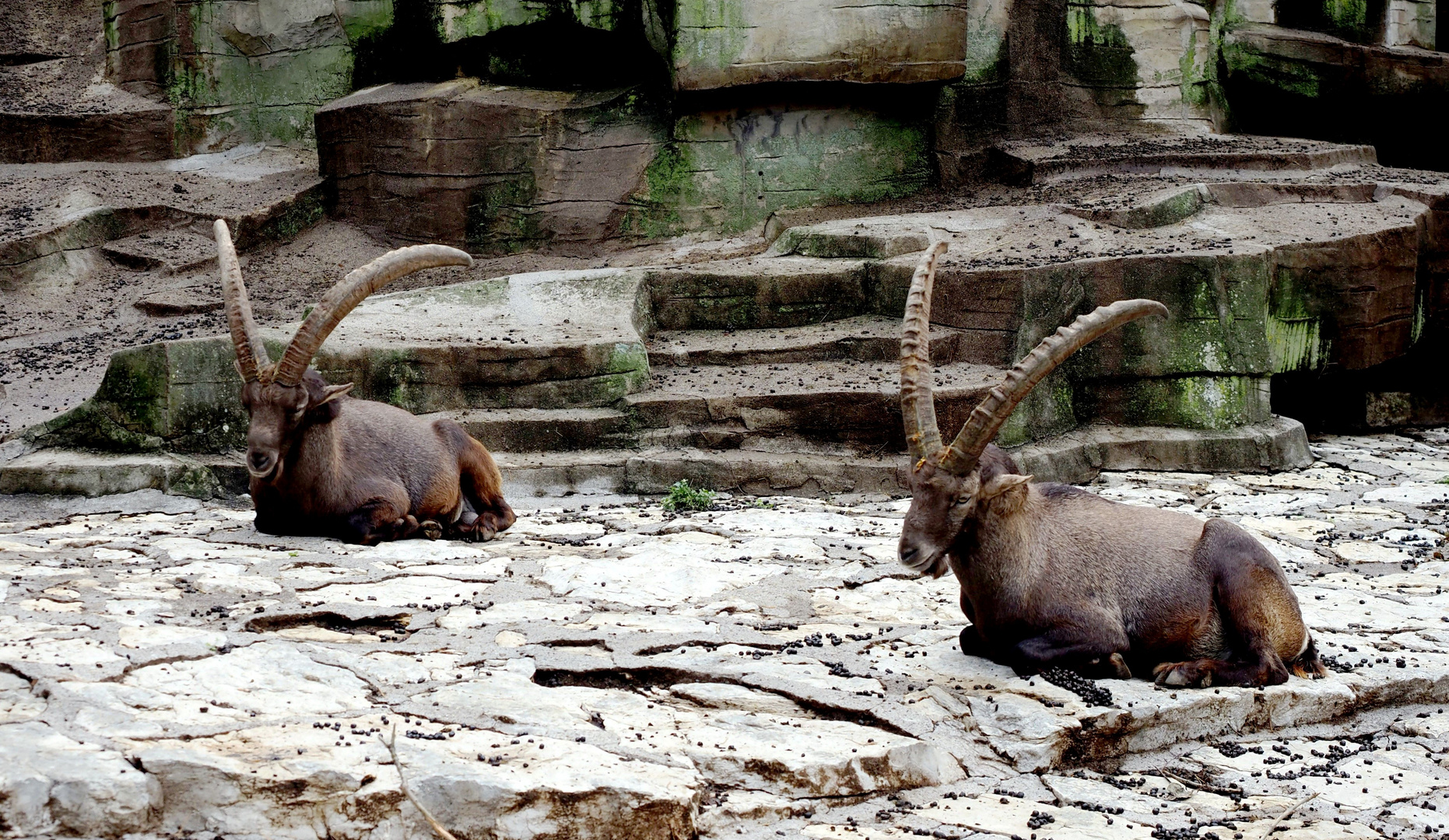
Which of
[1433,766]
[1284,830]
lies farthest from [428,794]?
→ [1433,766]

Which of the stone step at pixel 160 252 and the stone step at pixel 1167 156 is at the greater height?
the stone step at pixel 1167 156

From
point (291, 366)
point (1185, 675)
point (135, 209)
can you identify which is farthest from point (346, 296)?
point (135, 209)

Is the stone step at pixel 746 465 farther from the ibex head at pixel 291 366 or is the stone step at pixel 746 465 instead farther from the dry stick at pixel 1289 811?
the dry stick at pixel 1289 811

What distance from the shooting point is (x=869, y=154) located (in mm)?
13102

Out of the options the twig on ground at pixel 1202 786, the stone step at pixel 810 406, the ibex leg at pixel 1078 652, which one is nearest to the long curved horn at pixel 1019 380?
the ibex leg at pixel 1078 652

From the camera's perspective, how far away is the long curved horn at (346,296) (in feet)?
22.0

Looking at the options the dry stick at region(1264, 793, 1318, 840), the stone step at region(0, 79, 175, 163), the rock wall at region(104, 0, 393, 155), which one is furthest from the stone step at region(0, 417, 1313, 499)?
the rock wall at region(104, 0, 393, 155)

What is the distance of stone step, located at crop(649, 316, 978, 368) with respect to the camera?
9.81 m

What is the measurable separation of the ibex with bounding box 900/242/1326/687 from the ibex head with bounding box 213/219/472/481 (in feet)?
9.85

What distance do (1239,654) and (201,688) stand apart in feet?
11.6

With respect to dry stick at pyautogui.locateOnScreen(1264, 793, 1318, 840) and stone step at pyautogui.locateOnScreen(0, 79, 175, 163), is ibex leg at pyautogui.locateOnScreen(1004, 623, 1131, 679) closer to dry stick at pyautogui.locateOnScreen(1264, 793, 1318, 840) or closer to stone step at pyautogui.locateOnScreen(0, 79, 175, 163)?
dry stick at pyautogui.locateOnScreen(1264, 793, 1318, 840)

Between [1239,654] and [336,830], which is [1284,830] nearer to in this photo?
[1239,654]

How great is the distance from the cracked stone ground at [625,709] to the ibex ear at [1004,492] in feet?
1.98

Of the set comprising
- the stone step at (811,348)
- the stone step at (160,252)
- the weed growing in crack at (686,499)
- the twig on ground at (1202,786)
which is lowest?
the weed growing in crack at (686,499)
